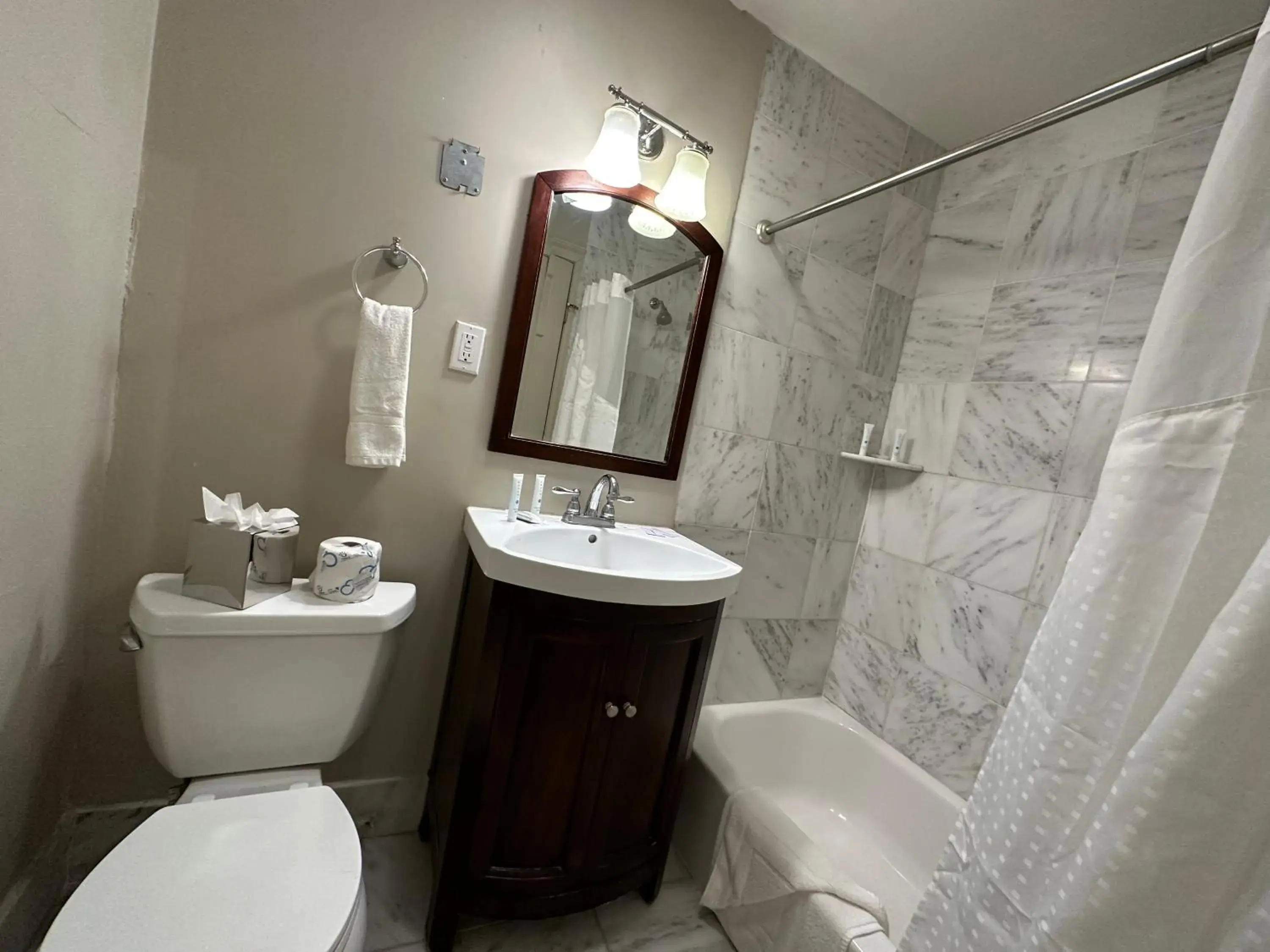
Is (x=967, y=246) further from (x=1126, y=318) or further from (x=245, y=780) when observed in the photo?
(x=245, y=780)

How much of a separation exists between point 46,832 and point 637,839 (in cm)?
121

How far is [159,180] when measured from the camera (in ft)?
3.32

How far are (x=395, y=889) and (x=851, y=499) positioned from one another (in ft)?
5.79

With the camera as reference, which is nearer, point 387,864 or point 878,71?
point 387,864

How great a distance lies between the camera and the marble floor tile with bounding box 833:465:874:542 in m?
1.89

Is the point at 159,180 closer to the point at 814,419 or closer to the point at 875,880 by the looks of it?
the point at 814,419

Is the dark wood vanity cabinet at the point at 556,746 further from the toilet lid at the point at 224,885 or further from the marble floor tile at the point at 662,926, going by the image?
the toilet lid at the point at 224,885

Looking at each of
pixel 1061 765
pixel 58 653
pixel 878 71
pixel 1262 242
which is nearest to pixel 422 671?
pixel 58 653

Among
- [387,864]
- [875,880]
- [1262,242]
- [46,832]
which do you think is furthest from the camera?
[875,880]

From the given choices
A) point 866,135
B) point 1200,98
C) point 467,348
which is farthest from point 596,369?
point 1200,98

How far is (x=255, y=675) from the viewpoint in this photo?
0.96 meters

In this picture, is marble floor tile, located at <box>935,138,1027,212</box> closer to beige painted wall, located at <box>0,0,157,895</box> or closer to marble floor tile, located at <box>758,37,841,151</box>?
marble floor tile, located at <box>758,37,841,151</box>

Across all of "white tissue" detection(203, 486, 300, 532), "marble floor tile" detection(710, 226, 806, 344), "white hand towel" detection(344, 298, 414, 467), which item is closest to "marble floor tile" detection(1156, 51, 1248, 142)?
"marble floor tile" detection(710, 226, 806, 344)

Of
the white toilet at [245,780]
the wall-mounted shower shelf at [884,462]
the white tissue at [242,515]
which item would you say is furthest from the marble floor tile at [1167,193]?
the white tissue at [242,515]
